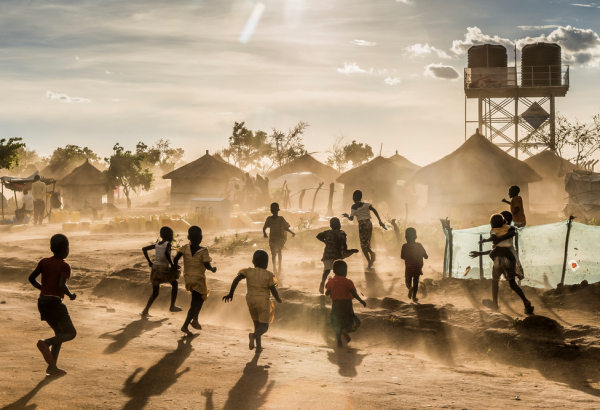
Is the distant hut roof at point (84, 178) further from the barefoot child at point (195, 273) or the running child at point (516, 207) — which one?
the running child at point (516, 207)

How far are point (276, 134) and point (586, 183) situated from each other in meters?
44.8

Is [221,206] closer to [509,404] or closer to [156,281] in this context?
[156,281]

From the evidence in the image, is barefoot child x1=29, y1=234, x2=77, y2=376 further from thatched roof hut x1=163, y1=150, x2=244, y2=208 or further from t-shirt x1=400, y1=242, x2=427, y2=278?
thatched roof hut x1=163, y1=150, x2=244, y2=208

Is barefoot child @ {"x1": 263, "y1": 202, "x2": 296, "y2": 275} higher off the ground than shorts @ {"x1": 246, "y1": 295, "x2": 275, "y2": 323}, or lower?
higher

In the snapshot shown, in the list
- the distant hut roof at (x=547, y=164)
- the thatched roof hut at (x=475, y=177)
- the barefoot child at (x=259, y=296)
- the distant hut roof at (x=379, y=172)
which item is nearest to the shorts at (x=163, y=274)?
the barefoot child at (x=259, y=296)

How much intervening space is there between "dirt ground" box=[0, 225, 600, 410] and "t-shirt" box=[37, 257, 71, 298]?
0.74 meters

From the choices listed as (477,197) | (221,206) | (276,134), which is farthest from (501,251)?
(276,134)

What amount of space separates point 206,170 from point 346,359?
120 feet

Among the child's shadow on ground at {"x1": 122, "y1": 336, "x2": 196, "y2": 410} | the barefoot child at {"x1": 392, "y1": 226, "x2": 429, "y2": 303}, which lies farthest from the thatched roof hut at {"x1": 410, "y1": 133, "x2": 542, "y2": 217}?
the child's shadow on ground at {"x1": 122, "y1": 336, "x2": 196, "y2": 410}

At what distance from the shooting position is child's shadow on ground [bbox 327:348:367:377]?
5.31m

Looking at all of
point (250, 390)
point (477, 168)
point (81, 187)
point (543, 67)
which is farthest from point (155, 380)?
point (543, 67)

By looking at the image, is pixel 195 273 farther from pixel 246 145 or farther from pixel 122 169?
pixel 246 145

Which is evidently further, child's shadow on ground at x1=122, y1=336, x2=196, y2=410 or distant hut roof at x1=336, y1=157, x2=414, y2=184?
distant hut roof at x1=336, y1=157, x2=414, y2=184

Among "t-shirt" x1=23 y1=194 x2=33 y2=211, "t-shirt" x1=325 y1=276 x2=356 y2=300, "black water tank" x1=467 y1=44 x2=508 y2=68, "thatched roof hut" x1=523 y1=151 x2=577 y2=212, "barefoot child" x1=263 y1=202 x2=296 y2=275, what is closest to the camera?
"t-shirt" x1=325 y1=276 x2=356 y2=300
